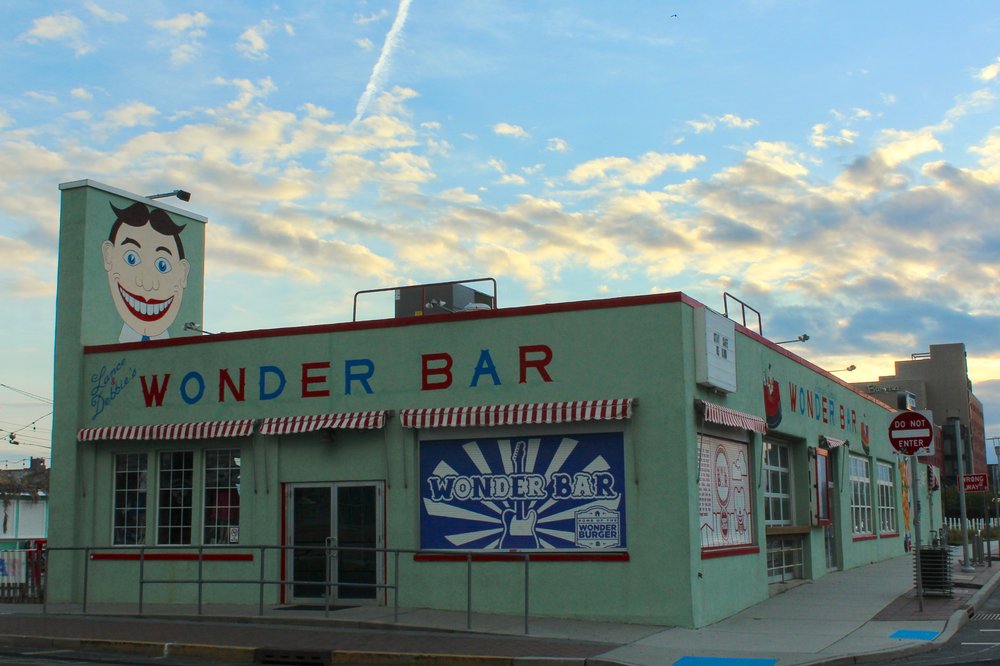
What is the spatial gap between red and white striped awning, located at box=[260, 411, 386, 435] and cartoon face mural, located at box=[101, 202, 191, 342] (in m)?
4.89

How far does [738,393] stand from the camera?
19516 mm

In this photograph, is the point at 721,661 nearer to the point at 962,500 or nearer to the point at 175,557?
the point at 175,557

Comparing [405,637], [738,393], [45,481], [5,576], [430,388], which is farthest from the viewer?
[45,481]

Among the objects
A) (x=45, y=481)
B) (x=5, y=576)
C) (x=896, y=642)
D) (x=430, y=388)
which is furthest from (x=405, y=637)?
(x=45, y=481)

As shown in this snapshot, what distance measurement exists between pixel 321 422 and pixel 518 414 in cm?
357

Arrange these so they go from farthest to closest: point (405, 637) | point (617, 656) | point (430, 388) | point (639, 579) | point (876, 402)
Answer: point (876, 402) → point (430, 388) → point (639, 579) → point (405, 637) → point (617, 656)

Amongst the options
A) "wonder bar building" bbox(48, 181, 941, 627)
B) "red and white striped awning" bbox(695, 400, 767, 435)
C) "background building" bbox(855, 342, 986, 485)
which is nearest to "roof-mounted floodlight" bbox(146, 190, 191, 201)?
"wonder bar building" bbox(48, 181, 941, 627)

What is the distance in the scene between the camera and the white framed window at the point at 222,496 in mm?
19500

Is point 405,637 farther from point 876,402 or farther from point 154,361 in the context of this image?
point 876,402

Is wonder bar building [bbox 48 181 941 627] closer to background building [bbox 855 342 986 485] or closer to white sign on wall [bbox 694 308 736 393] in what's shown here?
white sign on wall [bbox 694 308 736 393]

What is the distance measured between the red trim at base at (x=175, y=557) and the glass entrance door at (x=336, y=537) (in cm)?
101

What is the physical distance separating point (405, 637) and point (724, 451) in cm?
681

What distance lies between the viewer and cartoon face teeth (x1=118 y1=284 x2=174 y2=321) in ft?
72.4

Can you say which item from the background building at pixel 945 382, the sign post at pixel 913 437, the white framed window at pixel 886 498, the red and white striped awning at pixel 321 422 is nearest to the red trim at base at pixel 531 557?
the red and white striped awning at pixel 321 422
